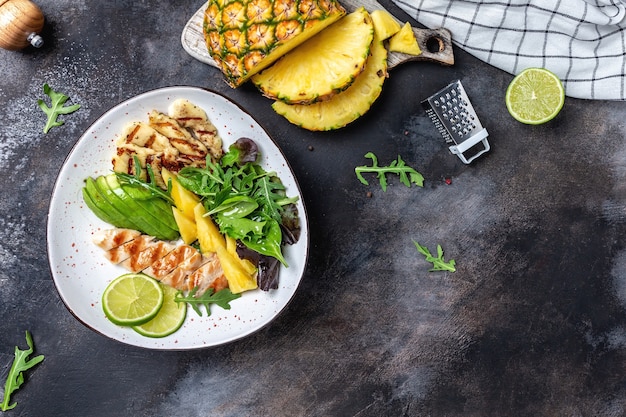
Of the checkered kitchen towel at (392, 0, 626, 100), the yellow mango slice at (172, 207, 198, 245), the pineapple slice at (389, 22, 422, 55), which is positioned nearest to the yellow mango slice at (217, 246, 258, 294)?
the yellow mango slice at (172, 207, 198, 245)

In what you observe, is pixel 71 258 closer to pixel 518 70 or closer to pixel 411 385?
pixel 411 385

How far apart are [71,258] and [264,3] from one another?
5.53 feet

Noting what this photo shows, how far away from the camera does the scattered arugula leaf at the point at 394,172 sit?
3.14 m

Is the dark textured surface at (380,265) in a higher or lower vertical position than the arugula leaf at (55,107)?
lower

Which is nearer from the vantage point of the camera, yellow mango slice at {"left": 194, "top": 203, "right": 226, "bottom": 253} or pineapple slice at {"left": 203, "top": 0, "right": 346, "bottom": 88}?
pineapple slice at {"left": 203, "top": 0, "right": 346, "bottom": 88}

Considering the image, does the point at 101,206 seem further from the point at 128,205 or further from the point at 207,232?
the point at 207,232

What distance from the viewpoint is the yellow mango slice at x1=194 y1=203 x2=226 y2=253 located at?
2.90 metres

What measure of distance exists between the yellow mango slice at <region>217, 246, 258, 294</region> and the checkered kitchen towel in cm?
168

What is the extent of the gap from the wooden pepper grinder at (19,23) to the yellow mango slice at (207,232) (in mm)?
1283

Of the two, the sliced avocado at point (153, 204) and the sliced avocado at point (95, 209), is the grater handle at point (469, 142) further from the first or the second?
the sliced avocado at point (95, 209)

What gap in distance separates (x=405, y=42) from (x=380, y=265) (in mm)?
1271

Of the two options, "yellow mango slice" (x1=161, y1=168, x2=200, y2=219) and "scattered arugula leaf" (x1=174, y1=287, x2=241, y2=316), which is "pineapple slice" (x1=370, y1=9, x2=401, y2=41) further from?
"scattered arugula leaf" (x1=174, y1=287, x2=241, y2=316)

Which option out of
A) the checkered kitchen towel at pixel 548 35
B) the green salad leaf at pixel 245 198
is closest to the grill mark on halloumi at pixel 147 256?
the green salad leaf at pixel 245 198

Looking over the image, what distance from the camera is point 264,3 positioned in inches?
101
